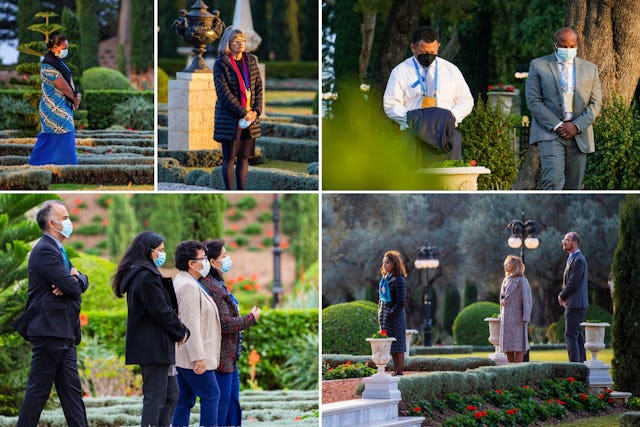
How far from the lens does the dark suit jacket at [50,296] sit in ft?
27.0

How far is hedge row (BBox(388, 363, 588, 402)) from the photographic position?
10.9 metres

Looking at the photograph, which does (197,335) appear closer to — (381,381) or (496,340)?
(381,381)

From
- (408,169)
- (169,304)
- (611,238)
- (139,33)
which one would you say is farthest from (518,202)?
(169,304)

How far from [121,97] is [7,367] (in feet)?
30.5

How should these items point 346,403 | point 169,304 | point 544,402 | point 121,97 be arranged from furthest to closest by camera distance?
point 121,97 < point 544,402 < point 346,403 < point 169,304

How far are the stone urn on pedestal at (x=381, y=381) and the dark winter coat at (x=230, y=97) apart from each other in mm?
2048

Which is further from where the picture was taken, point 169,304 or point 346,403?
point 346,403

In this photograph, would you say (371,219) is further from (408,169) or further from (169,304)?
(169,304)

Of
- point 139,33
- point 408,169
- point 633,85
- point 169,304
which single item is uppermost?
point 139,33

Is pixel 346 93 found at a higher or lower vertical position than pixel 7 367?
higher

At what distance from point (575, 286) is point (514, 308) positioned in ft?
2.11

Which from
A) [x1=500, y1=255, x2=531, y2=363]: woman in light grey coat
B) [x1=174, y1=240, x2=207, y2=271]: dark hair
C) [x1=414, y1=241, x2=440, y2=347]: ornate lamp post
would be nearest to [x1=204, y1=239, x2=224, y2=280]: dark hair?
[x1=174, y1=240, x2=207, y2=271]: dark hair

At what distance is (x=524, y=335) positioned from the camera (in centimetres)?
1278

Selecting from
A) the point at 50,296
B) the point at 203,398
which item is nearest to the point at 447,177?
the point at 203,398
